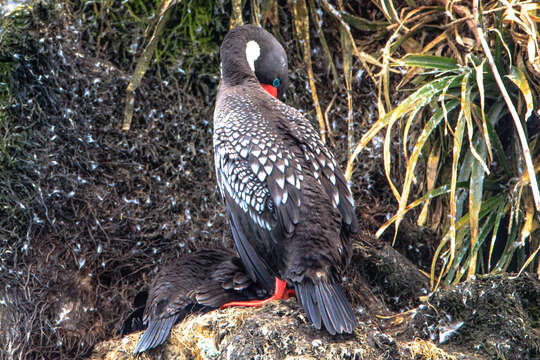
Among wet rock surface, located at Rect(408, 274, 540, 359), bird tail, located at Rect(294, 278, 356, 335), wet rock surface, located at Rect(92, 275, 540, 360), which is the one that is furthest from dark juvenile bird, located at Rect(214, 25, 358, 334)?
wet rock surface, located at Rect(408, 274, 540, 359)

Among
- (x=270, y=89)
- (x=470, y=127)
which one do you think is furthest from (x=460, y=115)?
(x=270, y=89)

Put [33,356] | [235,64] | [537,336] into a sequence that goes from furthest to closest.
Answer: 1. [235,64]
2. [33,356]
3. [537,336]

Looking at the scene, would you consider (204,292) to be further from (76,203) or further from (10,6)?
(10,6)

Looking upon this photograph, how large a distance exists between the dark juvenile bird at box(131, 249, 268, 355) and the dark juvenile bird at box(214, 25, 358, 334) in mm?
161

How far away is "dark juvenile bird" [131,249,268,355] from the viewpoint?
3604 millimetres

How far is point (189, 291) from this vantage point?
3.75 metres

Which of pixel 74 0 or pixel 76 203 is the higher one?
pixel 74 0

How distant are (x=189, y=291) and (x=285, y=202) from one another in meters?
0.80

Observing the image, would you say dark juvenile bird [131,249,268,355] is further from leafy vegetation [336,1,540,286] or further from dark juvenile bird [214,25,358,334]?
leafy vegetation [336,1,540,286]

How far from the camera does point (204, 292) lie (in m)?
3.67

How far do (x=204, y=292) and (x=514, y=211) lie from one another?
6.61 feet

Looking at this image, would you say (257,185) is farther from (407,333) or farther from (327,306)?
(407,333)

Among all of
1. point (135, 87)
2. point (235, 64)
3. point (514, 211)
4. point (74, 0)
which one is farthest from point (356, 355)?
point (74, 0)

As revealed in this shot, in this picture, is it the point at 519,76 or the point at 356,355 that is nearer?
the point at 356,355
